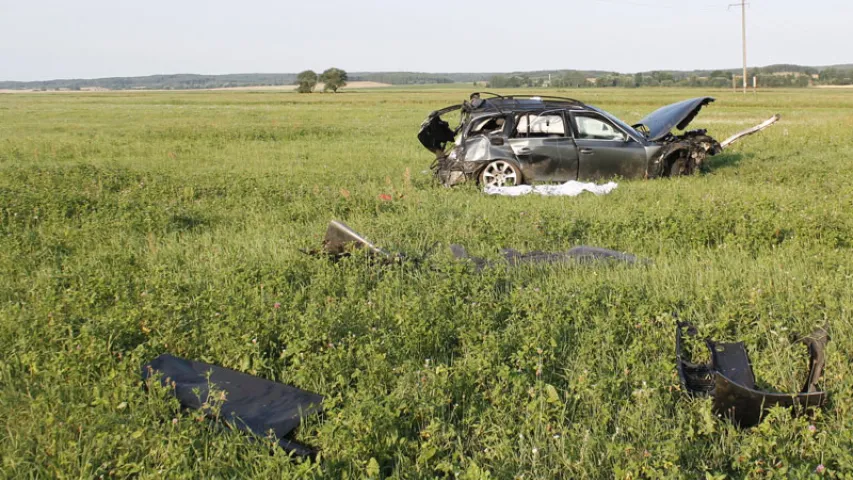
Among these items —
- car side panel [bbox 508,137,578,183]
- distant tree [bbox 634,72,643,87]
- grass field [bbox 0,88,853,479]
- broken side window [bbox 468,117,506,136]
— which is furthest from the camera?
distant tree [bbox 634,72,643,87]

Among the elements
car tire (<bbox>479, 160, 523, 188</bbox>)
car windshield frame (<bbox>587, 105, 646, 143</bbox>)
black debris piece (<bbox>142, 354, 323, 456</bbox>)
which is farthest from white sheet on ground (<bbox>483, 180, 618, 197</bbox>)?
black debris piece (<bbox>142, 354, 323, 456</bbox>)

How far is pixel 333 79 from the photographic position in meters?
127

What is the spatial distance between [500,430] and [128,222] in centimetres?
656

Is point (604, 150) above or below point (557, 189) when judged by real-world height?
above

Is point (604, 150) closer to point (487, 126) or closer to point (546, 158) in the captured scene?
point (546, 158)

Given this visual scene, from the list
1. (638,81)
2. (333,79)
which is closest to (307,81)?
(333,79)

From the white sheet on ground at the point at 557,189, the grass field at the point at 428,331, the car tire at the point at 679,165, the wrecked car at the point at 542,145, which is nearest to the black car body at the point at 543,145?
the wrecked car at the point at 542,145

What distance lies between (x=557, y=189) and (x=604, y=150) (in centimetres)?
140

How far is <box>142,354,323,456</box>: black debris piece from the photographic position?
379cm

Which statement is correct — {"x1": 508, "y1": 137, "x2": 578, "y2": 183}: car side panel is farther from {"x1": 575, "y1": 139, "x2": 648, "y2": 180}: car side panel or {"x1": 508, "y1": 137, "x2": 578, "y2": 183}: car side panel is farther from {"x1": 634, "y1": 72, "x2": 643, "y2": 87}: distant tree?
{"x1": 634, "y1": 72, "x2": 643, "y2": 87}: distant tree

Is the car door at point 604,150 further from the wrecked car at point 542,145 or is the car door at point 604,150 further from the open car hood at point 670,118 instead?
the open car hood at point 670,118

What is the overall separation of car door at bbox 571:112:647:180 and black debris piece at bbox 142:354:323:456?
836 centimetres

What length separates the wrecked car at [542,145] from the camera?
11383 millimetres

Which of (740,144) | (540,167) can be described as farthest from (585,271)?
(740,144)
